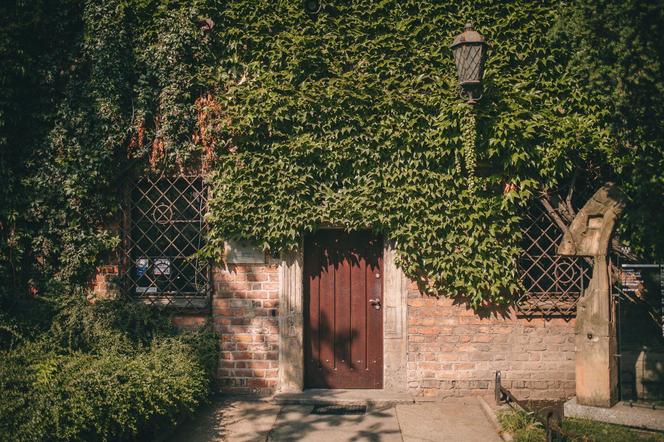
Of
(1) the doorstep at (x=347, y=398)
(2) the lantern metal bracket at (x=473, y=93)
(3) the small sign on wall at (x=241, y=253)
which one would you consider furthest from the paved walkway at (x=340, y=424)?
(2) the lantern metal bracket at (x=473, y=93)

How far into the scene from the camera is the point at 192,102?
6.16 m

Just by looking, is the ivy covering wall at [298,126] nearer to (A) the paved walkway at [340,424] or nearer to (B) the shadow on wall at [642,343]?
(B) the shadow on wall at [642,343]

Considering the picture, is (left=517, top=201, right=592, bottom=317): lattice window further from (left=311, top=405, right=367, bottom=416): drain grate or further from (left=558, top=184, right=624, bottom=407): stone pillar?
(left=311, top=405, right=367, bottom=416): drain grate

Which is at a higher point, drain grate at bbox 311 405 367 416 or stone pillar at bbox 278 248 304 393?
stone pillar at bbox 278 248 304 393

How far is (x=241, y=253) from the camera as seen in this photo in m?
6.09

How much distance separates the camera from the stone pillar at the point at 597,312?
489cm

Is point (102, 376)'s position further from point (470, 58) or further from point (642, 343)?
point (642, 343)

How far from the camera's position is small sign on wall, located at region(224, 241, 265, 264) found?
608 centimetres

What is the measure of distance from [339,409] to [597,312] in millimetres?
3060

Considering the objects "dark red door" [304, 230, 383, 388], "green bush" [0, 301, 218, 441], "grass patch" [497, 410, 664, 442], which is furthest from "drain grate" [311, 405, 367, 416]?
"grass patch" [497, 410, 664, 442]

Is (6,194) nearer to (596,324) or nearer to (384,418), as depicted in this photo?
(384,418)

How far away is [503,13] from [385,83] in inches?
67.6

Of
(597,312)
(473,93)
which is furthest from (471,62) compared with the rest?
(597,312)

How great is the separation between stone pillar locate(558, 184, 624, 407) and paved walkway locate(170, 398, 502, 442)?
116 cm
